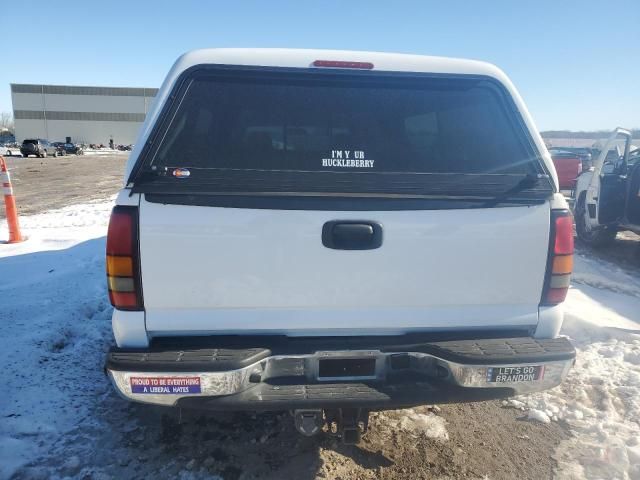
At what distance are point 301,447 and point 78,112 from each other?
300 feet

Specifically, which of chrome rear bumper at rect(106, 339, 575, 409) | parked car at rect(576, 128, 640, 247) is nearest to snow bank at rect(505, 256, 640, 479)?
chrome rear bumper at rect(106, 339, 575, 409)

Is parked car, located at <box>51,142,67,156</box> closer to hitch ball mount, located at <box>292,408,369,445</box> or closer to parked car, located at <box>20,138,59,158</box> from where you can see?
parked car, located at <box>20,138,59,158</box>

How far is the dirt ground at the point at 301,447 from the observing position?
102 inches

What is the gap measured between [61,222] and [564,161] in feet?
50.5

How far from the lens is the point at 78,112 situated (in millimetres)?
79000

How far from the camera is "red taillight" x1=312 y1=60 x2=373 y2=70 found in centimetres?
236

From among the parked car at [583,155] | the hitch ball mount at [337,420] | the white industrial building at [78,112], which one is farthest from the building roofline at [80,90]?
the hitch ball mount at [337,420]

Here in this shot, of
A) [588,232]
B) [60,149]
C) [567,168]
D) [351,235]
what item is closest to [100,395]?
[351,235]

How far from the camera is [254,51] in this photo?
2.37 m

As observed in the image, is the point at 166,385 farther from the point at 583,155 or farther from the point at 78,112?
the point at 78,112

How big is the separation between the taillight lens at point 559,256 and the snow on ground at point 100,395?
1164 mm

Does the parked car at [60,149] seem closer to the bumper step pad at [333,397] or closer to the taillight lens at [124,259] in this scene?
the taillight lens at [124,259]

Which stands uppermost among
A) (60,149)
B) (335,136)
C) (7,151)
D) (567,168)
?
(60,149)

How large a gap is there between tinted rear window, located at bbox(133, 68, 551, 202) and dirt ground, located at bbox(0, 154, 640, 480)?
1668 mm
